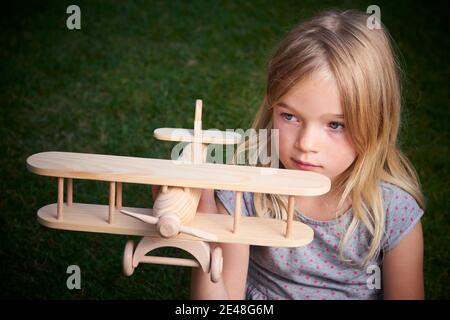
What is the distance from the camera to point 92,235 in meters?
2.55

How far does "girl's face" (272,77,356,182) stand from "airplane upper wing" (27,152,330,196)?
9.1 inches

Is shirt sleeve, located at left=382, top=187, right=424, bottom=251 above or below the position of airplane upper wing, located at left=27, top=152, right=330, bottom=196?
below

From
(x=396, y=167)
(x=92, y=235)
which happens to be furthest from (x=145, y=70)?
(x=396, y=167)

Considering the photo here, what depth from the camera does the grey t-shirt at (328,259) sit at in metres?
1.85

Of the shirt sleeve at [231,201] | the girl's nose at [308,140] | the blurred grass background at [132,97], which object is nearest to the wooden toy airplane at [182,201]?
the girl's nose at [308,140]

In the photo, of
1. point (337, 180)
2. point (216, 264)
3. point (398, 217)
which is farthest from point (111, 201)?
point (398, 217)

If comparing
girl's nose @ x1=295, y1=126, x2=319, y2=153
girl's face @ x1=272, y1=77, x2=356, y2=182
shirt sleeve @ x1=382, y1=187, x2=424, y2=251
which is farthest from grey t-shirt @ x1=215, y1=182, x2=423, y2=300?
girl's nose @ x1=295, y1=126, x2=319, y2=153

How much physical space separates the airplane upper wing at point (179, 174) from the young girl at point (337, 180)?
0.27 m

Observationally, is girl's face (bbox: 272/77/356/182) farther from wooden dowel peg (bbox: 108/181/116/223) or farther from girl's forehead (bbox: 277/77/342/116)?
wooden dowel peg (bbox: 108/181/116/223)

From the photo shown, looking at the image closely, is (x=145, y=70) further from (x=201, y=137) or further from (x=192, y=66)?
(x=201, y=137)

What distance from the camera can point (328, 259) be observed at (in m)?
1.93

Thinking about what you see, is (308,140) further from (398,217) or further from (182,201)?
(398,217)

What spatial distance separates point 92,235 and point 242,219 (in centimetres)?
137

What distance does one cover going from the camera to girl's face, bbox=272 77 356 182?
1.49 metres
